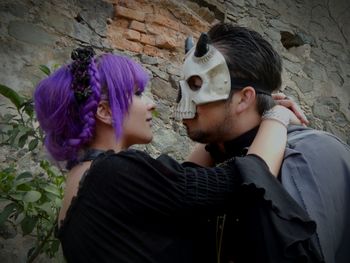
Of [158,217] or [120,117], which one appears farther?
[120,117]

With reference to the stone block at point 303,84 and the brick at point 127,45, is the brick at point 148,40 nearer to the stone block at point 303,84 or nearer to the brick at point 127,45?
the brick at point 127,45

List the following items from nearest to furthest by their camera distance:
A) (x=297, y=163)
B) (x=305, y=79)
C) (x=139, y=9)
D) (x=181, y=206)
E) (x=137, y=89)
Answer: (x=181, y=206) → (x=297, y=163) → (x=137, y=89) → (x=139, y=9) → (x=305, y=79)

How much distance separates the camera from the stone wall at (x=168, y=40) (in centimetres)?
251

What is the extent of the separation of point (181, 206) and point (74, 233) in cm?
29

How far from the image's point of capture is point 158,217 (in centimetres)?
116

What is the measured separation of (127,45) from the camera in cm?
290

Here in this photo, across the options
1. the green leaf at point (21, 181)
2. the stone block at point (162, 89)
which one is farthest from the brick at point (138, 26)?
the green leaf at point (21, 181)

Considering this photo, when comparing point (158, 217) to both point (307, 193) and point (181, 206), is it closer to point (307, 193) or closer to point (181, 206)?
point (181, 206)

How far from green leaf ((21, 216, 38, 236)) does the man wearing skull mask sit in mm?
760

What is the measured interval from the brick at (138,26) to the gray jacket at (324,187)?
1.88 meters

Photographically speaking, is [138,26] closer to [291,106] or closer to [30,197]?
[30,197]

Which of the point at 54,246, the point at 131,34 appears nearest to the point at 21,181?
the point at 54,246

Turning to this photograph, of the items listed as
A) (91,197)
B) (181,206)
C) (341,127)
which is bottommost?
(341,127)

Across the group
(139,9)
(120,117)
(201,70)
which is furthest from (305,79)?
(120,117)
